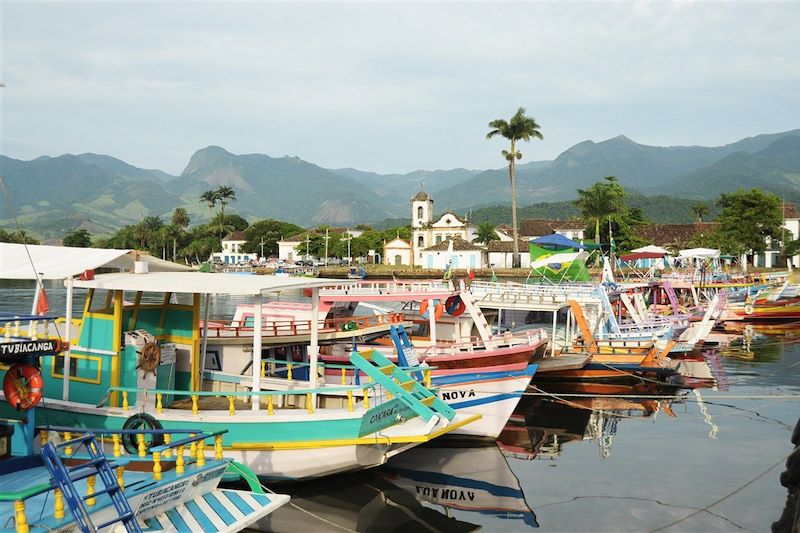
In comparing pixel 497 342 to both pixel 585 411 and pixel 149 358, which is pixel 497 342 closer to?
pixel 585 411

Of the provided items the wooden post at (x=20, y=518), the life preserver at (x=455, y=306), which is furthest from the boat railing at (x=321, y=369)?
the wooden post at (x=20, y=518)

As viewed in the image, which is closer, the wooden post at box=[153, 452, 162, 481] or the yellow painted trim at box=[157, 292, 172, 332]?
the wooden post at box=[153, 452, 162, 481]

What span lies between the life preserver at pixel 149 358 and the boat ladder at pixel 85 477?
4.55m

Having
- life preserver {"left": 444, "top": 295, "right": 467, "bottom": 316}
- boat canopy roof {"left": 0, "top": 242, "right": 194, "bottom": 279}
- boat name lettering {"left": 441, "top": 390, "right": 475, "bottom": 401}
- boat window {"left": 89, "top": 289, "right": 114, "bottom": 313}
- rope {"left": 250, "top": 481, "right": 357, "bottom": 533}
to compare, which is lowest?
rope {"left": 250, "top": 481, "right": 357, "bottom": 533}

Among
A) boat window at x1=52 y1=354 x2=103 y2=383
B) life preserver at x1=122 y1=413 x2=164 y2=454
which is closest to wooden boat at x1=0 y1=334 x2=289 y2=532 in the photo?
life preserver at x1=122 y1=413 x2=164 y2=454

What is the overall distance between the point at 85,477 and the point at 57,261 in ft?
22.2

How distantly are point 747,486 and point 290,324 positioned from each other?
11296mm

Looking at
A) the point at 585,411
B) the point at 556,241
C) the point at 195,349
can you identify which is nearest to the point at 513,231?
the point at 556,241

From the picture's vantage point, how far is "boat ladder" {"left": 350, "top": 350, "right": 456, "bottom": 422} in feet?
40.8

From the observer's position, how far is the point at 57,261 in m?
13.1

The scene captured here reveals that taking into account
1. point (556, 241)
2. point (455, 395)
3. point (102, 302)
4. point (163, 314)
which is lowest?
point (455, 395)

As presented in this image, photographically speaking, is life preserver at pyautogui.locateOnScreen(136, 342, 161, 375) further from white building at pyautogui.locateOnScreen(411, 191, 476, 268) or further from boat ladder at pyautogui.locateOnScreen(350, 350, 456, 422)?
white building at pyautogui.locateOnScreen(411, 191, 476, 268)

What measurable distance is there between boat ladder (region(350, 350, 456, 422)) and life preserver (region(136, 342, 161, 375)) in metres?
3.59

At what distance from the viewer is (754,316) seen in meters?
43.6
